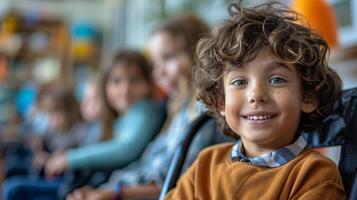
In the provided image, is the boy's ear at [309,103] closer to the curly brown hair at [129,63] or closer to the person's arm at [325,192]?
the person's arm at [325,192]

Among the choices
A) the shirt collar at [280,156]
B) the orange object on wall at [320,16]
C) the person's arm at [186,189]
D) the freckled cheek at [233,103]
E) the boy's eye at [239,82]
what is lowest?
the person's arm at [186,189]

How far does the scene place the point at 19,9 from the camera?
554 centimetres

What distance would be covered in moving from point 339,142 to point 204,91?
295mm

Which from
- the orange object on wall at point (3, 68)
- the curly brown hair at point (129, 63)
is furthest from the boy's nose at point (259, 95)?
the orange object on wall at point (3, 68)

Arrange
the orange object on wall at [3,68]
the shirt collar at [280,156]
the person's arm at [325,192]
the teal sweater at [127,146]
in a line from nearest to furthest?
the person's arm at [325,192]
the shirt collar at [280,156]
the teal sweater at [127,146]
the orange object on wall at [3,68]

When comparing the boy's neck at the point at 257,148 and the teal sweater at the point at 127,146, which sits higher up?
the boy's neck at the point at 257,148

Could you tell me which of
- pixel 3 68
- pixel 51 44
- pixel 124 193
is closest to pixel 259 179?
pixel 124 193

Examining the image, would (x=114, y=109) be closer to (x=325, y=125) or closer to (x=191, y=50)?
(x=191, y=50)

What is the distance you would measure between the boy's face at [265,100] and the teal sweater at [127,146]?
90 centimetres

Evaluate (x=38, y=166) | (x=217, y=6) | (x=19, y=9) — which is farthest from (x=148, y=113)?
(x=19, y=9)

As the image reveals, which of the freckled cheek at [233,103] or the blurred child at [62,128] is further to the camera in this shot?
the blurred child at [62,128]

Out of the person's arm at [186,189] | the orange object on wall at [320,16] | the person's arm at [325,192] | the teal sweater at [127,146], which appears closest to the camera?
the person's arm at [325,192]

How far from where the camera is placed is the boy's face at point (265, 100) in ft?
2.73

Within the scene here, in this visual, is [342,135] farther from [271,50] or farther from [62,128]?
[62,128]
